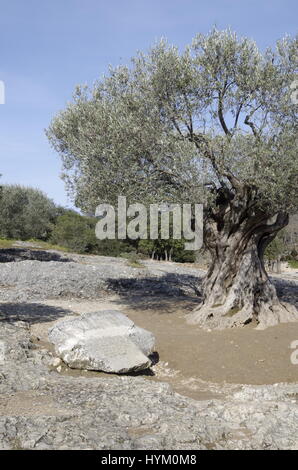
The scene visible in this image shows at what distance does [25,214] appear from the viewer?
5500cm

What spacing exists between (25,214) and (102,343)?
155 ft

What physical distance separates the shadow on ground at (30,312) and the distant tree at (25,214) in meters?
34.1

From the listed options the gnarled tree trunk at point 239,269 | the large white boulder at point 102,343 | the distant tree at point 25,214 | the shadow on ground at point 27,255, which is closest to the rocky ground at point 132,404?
the large white boulder at point 102,343

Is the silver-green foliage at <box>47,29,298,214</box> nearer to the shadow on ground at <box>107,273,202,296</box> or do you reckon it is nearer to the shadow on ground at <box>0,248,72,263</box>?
the shadow on ground at <box>107,273,202,296</box>

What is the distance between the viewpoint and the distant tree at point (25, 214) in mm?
51844

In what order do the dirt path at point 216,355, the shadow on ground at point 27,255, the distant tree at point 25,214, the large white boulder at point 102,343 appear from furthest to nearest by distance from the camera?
the distant tree at point 25,214 < the shadow on ground at point 27,255 < the dirt path at point 216,355 < the large white boulder at point 102,343

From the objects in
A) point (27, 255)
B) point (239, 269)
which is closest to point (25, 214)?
point (27, 255)

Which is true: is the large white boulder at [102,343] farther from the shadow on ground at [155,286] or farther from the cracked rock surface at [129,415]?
the shadow on ground at [155,286]

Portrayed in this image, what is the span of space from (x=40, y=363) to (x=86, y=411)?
3.43m

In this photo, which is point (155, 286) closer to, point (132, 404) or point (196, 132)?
point (196, 132)

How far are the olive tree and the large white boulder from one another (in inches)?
172

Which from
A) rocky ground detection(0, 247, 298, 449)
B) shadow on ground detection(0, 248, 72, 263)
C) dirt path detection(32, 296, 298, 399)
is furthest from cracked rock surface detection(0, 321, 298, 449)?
shadow on ground detection(0, 248, 72, 263)

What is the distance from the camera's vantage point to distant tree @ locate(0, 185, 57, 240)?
51.8 metres
